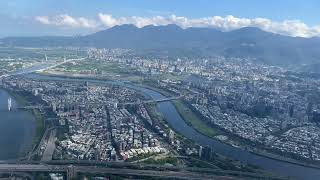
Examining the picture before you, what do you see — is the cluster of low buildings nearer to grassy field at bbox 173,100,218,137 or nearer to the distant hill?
grassy field at bbox 173,100,218,137

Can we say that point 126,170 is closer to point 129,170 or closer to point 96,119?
point 129,170

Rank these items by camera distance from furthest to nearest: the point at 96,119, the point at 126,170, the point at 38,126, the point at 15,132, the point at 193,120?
the point at 193,120
the point at 96,119
the point at 38,126
the point at 15,132
the point at 126,170

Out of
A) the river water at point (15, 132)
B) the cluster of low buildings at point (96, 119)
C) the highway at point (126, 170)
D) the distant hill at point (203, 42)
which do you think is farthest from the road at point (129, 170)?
the distant hill at point (203, 42)

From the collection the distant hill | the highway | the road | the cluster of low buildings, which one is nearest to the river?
the highway

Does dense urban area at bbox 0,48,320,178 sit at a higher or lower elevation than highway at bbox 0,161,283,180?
higher

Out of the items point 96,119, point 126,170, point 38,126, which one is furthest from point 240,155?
point 38,126

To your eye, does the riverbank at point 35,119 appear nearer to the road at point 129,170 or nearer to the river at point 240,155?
the road at point 129,170
